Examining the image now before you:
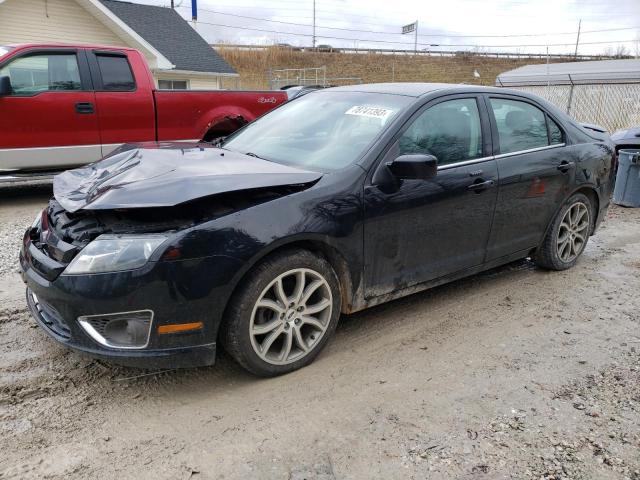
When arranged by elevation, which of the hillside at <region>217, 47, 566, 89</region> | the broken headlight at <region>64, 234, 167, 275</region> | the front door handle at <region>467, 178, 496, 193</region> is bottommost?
the broken headlight at <region>64, 234, 167, 275</region>

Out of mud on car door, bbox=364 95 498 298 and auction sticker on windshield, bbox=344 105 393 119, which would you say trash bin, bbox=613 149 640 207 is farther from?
auction sticker on windshield, bbox=344 105 393 119

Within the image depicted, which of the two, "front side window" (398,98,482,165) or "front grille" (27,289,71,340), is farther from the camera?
"front side window" (398,98,482,165)

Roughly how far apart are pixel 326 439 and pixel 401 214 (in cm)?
149

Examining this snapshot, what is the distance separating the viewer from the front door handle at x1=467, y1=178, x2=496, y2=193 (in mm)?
3727

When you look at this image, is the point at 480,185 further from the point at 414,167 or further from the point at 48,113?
the point at 48,113

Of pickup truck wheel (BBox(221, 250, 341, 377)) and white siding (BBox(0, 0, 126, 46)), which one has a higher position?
white siding (BBox(0, 0, 126, 46))

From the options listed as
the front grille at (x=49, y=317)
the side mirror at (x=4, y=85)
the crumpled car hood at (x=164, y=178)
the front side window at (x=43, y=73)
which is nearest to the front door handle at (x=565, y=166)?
the crumpled car hood at (x=164, y=178)

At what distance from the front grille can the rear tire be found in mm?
3911

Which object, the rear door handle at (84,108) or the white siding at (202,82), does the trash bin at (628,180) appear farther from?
the white siding at (202,82)

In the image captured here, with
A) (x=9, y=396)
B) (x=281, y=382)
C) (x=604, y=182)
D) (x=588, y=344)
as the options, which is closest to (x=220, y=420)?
(x=281, y=382)

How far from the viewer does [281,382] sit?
9.71ft

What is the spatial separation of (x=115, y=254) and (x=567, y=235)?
4062 millimetres

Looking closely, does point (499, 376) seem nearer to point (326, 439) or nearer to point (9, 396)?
point (326, 439)

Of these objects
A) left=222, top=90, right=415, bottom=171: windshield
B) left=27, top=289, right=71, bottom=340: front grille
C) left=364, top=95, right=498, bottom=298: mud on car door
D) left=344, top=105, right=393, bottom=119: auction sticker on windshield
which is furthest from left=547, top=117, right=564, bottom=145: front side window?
left=27, top=289, right=71, bottom=340: front grille
